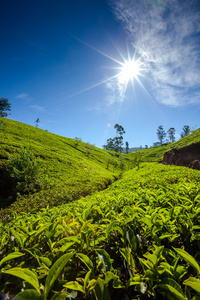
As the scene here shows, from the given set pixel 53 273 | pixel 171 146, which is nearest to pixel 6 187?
pixel 53 273

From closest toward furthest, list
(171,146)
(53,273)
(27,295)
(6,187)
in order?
(27,295) → (53,273) → (6,187) → (171,146)

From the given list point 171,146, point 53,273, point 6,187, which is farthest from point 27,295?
point 171,146

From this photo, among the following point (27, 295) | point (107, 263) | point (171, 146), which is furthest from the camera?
point (171, 146)

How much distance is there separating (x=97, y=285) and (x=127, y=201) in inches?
83.1

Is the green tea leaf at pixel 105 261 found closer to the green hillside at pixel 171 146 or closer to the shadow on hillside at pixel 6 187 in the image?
the shadow on hillside at pixel 6 187

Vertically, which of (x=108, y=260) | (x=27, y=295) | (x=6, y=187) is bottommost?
(x=6, y=187)

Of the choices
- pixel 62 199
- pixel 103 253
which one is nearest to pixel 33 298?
pixel 103 253

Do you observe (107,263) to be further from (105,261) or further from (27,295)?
(27,295)

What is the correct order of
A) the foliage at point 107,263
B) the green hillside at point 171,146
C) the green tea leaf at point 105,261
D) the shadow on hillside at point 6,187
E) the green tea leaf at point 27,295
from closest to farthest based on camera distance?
the green tea leaf at point 27,295
the foliage at point 107,263
the green tea leaf at point 105,261
the shadow on hillside at point 6,187
the green hillside at point 171,146

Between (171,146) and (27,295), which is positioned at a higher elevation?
(171,146)

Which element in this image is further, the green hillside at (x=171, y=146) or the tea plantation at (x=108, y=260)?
the green hillside at (x=171, y=146)

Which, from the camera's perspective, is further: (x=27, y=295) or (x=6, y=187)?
(x=6, y=187)

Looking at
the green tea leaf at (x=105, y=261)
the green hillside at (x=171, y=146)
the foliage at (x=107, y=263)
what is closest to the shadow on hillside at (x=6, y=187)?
the foliage at (x=107, y=263)

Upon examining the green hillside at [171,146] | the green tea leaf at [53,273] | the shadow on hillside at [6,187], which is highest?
the green hillside at [171,146]
